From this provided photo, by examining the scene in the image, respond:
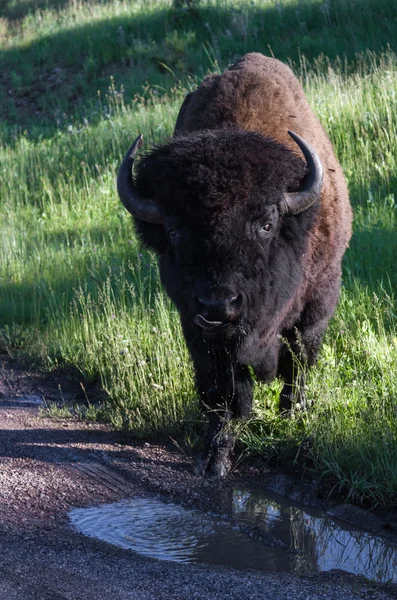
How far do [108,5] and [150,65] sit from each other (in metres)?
6.17

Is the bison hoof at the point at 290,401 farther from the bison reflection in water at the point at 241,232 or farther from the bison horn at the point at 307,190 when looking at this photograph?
the bison horn at the point at 307,190

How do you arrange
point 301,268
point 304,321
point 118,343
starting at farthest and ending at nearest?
point 118,343 → point 304,321 → point 301,268

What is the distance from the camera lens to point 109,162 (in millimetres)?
12227

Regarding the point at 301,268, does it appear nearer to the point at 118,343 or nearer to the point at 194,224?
the point at 194,224

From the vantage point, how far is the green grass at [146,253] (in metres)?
5.32

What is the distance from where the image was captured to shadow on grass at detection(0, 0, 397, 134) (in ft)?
51.7

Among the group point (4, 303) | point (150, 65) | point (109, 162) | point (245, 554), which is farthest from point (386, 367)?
point (150, 65)

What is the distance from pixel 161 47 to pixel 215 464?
50.5 feet

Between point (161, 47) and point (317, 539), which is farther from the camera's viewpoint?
point (161, 47)

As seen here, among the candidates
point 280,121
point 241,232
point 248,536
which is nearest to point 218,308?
point 241,232

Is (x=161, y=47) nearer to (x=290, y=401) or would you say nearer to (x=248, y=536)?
(x=290, y=401)

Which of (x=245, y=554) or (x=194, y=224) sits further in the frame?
(x=194, y=224)

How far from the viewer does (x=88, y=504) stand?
4520 mm

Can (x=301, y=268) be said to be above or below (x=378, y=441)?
above
